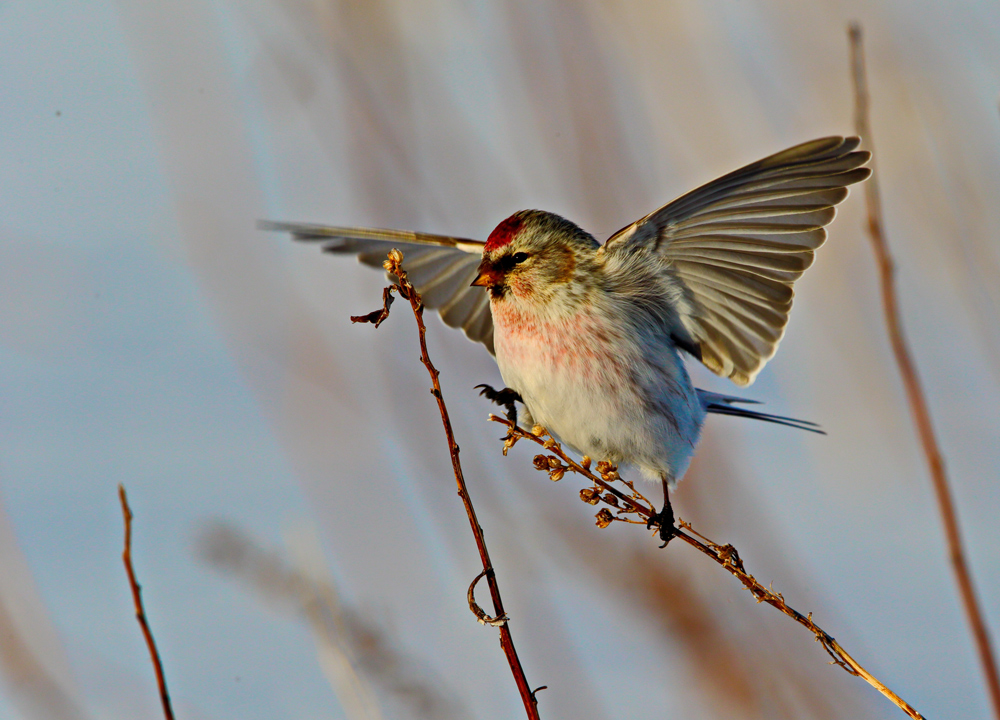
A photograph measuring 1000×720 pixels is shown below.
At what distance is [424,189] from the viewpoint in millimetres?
2885

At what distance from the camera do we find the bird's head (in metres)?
2.39

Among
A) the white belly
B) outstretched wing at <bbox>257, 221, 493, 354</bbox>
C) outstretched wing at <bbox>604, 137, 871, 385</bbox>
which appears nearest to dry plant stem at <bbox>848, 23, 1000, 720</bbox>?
outstretched wing at <bbox>604, 137, 871, 385</bbox>

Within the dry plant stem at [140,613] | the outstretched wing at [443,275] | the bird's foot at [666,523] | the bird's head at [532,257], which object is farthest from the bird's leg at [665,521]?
the dry plant stem at [140,613]

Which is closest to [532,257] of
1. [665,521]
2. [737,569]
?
[665,521]

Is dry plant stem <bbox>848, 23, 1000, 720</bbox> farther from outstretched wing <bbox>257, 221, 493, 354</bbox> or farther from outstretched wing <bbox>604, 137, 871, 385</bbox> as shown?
outstretched wing <bbox>257, 221, 493, 354</bbox>

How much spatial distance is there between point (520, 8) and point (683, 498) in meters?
1.66

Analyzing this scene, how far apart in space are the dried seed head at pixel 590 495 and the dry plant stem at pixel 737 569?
1 centimetres

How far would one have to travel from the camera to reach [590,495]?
1622mm

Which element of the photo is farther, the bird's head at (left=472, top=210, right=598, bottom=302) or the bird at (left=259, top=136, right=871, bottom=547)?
the bird's head at (left=472, top=210, right=598, bottom=302)

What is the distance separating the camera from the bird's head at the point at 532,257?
2393 mm

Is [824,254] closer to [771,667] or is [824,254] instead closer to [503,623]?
[771,667]

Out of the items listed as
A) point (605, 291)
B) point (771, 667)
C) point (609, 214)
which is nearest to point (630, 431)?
point (605, 291)

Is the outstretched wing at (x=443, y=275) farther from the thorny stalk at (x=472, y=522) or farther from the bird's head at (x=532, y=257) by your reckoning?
the thorny stalk at (x=472, y=522)

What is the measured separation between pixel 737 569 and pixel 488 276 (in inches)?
48.1
